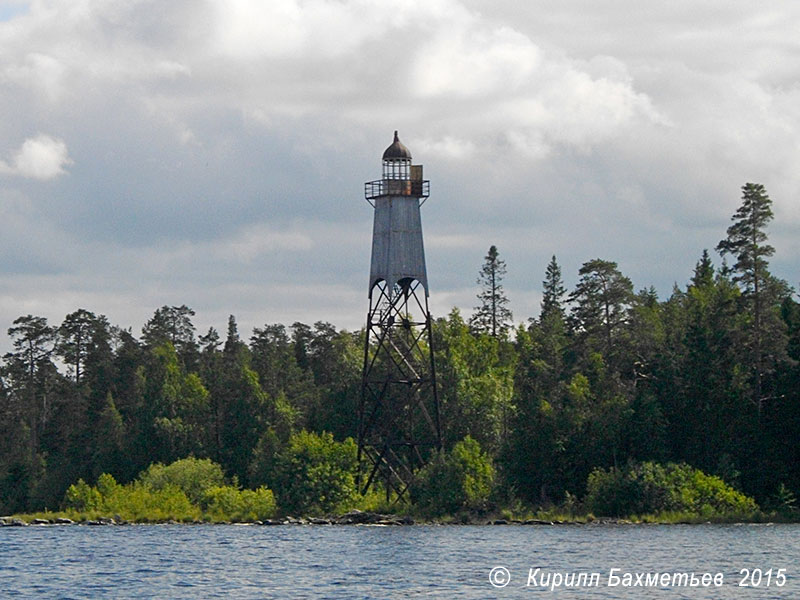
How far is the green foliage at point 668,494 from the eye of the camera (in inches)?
3027

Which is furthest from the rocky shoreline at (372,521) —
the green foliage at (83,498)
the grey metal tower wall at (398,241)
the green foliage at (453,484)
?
the grey metal tower wall at (398,241)

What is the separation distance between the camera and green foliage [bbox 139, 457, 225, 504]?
3750 inches

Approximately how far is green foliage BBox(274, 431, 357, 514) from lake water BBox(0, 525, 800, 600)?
347 inches

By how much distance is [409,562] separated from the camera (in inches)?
2104

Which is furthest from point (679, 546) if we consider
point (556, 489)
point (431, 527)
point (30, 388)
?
point (30, 388)

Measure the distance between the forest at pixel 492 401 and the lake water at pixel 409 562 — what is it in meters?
9.72

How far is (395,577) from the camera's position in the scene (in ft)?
159

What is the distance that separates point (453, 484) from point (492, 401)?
24.0 meters

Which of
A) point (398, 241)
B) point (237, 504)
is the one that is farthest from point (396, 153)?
point (237, 504)

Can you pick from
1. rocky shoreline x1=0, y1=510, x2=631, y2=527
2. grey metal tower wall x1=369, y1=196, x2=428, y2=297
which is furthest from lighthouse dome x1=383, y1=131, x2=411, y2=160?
rocky shoreline x1=0, y1=510, x2=631, y2=527

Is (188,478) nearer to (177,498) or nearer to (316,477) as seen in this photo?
(177,498)

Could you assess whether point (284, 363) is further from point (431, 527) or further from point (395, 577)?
point (395, 577)

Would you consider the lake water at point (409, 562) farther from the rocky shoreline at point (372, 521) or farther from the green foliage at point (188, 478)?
the green foliage at point (188, 478)

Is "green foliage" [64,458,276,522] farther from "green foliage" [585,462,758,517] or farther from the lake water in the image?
"green foliage" [585,462,758,517]
